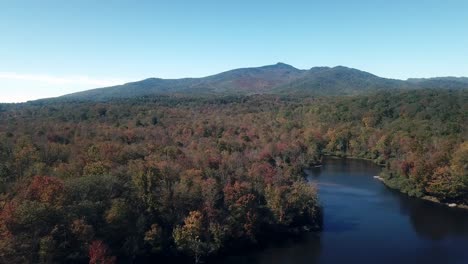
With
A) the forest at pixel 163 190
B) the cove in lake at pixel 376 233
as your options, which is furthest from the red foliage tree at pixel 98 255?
the cove in lake at pixel 376 233

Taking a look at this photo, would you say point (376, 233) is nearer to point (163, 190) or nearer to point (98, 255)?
point (163, 190)

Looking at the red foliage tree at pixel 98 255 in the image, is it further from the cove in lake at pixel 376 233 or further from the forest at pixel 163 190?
the cove in lake at pixel 376 233

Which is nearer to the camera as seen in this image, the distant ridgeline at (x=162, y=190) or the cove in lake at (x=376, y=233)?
the distant ridgeline at (x=162, y=190)

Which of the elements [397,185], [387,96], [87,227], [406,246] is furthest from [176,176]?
[387,96]

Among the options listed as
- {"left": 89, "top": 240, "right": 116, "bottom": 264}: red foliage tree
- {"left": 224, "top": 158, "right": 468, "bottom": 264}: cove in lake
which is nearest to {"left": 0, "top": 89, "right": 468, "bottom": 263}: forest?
{"left": 89, "top": 240, "right": 116, "bottom": 264}: red foliage tree

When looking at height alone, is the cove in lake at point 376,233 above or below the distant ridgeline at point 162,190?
below

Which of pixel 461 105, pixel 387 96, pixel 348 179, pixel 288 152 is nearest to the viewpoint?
pixel 348 179

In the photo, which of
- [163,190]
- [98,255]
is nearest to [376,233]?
[163,190]

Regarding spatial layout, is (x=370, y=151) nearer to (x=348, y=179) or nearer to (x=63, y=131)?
(x=348, y=179)
